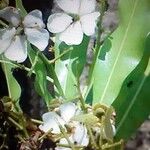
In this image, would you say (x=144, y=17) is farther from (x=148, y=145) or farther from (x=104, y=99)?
(x=148, y=145)

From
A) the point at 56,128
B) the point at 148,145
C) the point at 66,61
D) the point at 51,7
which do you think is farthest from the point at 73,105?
the point at 148,145

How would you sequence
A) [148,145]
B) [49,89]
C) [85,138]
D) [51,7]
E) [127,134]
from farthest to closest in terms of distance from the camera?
[148,145]
[51,7]
[49,89]
[127,134]
[85,138]

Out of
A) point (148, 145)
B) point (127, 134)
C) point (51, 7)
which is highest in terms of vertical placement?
point (51, 7)

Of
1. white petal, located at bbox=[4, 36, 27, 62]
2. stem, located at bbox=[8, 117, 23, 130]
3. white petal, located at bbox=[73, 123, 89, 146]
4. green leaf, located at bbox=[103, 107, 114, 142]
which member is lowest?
stem, located at bbox=[8, 117, 23, 130]

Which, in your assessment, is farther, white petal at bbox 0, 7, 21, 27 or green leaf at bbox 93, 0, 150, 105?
green leaf at bbox 93, 0, 150, 105

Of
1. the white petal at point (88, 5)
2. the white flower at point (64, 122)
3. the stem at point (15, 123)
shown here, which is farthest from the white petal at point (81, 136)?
the white petal at point (88, 5)

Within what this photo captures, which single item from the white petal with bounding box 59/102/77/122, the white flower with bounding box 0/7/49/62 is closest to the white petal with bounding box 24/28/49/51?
the white flower with bounding box 0/7/49/62

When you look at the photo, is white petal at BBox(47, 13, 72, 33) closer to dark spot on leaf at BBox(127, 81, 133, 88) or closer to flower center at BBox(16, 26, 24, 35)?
flower center at BBox(16, 26, 24, 35)
